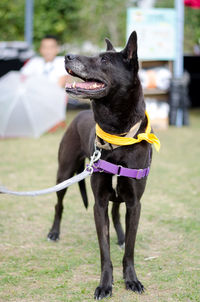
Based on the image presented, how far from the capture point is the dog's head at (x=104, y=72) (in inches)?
115

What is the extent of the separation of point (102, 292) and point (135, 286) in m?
0.26

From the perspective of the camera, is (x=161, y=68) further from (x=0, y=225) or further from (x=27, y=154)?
(x=0, y=225)

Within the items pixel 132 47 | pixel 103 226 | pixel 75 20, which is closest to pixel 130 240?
pixel 103 226

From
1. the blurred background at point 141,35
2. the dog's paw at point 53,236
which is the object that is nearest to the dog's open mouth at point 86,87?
the dog's paw at point 53,236

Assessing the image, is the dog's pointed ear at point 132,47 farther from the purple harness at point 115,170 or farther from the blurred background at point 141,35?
the blurred background at point 141,35

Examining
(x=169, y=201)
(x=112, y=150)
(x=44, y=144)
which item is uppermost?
(x=112, y=150)

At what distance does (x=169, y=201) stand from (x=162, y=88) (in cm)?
588

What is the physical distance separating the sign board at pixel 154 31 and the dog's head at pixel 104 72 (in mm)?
7538

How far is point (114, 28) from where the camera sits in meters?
16.4

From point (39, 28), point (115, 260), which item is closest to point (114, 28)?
point (39, 28)

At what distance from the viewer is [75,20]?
1577 cm

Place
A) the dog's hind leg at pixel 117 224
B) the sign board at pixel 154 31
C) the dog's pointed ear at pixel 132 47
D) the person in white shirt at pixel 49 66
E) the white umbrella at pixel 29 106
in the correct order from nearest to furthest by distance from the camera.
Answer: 1. the dog's pointed ear at pixel 132 47
2. the dog's hind leg at pixel 117 224
3. the white umbrella at pixel 29 106
4. the person in white shirt at pixel 49 66
5. the sign board at pixel 154 31

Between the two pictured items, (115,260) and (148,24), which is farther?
(148,24)

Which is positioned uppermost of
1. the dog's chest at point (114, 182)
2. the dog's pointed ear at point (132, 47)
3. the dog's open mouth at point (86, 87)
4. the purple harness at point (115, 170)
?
the dog's pointed ear at point (132, 47)
